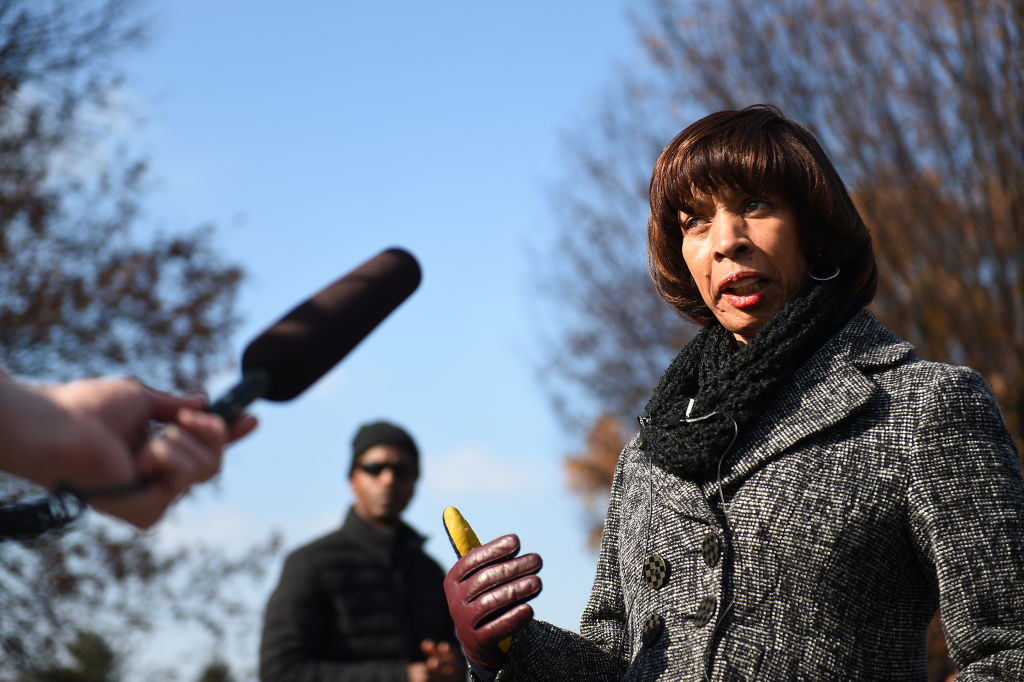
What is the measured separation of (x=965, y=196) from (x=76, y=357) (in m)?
9.20

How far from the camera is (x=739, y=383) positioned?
2.30 metres

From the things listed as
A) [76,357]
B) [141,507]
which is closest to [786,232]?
[141,507]

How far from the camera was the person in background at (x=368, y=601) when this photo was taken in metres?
4.75

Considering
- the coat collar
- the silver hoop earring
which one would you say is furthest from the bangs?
the coat collar

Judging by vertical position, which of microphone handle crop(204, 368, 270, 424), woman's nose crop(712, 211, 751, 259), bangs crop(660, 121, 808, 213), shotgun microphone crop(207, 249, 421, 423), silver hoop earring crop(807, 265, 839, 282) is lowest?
microphone handle crop(204, 368, 270, 424)

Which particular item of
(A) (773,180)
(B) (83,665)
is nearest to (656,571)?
(A) (773,180)

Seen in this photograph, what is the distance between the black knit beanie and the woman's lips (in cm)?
341

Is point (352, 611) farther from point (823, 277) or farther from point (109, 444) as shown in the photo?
point (109, 444)

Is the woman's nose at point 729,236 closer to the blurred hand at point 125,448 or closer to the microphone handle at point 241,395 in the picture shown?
the microphone handle at point 241,395

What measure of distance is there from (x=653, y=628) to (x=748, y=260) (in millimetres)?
796

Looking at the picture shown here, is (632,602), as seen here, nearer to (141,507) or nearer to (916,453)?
(916,453)

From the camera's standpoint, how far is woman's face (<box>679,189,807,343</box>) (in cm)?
237

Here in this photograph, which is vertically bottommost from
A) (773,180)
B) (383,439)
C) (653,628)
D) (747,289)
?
(653,628)

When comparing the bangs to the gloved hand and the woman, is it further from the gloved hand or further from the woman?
the gloved hand
